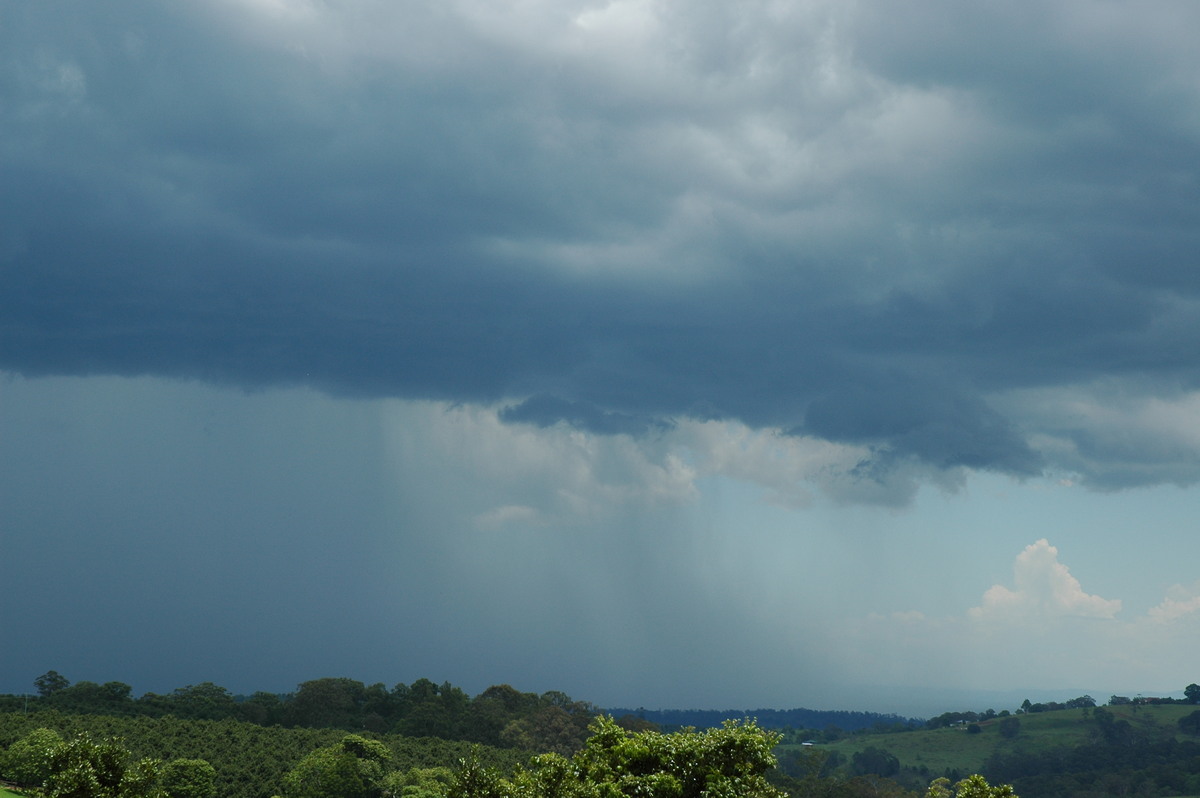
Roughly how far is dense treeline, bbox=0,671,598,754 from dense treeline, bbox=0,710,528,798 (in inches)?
1265

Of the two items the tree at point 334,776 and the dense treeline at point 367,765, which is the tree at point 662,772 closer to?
the dense treeline at point 367,765

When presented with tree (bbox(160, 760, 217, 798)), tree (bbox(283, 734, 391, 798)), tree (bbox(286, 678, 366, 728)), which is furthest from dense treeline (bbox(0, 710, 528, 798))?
tree (bbox(286, 678, 366, 728))

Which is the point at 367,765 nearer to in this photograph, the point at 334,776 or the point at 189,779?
the point at 334,776

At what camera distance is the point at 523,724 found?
569 ft

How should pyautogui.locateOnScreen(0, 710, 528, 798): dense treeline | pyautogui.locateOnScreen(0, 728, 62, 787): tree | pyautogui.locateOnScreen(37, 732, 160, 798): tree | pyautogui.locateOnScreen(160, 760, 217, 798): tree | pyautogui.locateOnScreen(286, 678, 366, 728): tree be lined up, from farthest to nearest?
1. pyautogui.locateOnScreen(286, 678, 366, 728): tree
2. pyautogui.locateOnScreen(0, 710, 528, 798): dense treeline
3. pyautogui.locateOnScreen(160, 760, 217, 798): tree
4. pyautogui.locateOnScreen(0, 728, 62, 787): tree
5. pyautogui.locateOnScreen(37, 732, 160, 798): tree

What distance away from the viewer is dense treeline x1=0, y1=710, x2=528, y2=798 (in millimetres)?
108375

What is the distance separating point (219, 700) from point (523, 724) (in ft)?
184

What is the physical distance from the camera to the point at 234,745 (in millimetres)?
119312

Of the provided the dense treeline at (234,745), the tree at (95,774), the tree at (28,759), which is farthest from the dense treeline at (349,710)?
the tree at (95,774)

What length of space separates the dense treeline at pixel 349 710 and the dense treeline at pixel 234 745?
32144 mm

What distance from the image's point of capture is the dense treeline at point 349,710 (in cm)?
16600

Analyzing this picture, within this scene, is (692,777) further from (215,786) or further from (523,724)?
(523,724)

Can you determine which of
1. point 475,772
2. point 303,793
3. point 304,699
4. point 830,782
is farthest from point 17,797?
point 830,782

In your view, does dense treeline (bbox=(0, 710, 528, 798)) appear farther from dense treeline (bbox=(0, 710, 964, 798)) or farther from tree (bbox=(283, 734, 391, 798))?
tree (bbox=(283, 734, 391, 798))
